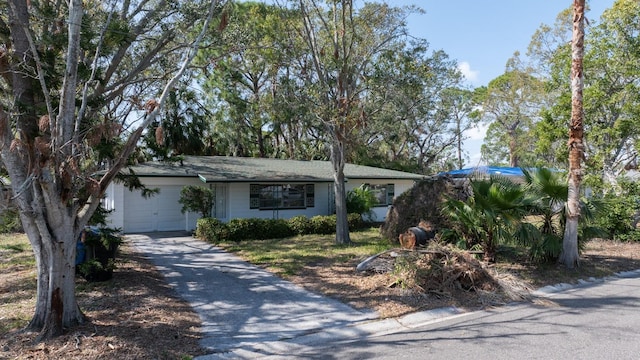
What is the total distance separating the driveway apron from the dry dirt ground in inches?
11.5

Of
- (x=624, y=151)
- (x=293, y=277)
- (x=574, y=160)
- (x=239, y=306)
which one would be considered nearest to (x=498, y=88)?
(x=624, y=151)

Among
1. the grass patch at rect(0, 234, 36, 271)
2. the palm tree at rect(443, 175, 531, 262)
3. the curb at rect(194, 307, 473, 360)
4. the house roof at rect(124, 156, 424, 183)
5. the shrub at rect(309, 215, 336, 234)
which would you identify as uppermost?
the house roof at rect(124, 156, 424, 183)

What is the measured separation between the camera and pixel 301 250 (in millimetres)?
12758

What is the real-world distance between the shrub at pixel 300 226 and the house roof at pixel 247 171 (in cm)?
226

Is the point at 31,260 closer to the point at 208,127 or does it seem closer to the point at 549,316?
the point at 549,316

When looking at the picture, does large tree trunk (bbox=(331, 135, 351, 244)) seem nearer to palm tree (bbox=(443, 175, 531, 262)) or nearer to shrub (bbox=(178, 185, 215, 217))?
palm tree (bbox=(443, 175, 531, 262))

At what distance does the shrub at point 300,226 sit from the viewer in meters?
16.6

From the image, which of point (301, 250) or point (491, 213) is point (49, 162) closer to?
point (491, 213)

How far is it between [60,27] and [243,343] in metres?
6.98

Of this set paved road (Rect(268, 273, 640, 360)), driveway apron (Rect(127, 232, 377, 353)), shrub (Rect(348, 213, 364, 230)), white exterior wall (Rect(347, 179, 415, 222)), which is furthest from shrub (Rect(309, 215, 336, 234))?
paved road (Rect(268, 273, 640, 360))

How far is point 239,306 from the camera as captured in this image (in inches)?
273

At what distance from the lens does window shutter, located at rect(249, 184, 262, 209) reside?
18219 mm

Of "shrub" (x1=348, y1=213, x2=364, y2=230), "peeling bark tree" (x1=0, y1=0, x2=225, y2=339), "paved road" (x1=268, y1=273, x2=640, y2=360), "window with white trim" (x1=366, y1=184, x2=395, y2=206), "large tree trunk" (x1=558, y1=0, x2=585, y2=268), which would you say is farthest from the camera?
"window with white trim" (x1=366, y1=184, x2=395, y2=206)

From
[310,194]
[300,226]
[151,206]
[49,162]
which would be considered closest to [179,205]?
[151,206]
